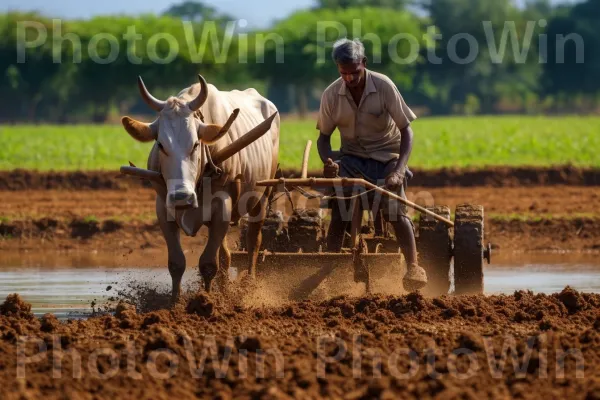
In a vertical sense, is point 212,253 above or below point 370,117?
below

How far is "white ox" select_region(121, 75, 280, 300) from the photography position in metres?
10.2

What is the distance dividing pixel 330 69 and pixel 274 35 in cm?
957

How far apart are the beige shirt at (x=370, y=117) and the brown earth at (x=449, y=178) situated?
Answer: 12631mm

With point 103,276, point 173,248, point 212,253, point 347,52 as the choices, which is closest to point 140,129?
point 173,248

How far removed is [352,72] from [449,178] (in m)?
13.8

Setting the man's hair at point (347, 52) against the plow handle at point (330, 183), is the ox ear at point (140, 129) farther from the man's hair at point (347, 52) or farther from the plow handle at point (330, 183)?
the man's hair at point (347, 52)

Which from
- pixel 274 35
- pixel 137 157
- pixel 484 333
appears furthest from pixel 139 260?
pixel 274 35

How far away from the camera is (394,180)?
10938mm

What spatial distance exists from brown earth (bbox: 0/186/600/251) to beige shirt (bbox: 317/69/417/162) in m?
4.73

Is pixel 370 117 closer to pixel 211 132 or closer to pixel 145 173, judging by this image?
pixel 211 132

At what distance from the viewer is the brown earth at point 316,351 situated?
7.32 meters

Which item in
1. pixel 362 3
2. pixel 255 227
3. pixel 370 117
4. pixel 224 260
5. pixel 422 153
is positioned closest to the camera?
pixel 370 117

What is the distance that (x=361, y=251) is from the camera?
36.6 feet

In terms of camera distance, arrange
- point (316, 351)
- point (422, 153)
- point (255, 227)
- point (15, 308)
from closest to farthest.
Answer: point (316, 351)
point (15, 308)
point (255, 227)
point (422, 153)
